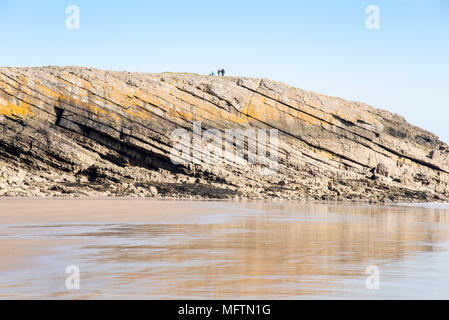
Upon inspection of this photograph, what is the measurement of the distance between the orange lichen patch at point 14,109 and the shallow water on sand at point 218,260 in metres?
22.7

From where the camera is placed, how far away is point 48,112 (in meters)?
38.3

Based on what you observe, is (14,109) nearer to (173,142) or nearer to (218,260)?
(173,142)

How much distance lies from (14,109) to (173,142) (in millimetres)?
10589

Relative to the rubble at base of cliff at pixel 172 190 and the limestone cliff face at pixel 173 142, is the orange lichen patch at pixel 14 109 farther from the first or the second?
the rubble at base of cliff at pixel 172 190

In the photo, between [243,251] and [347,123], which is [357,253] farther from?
[347,123]

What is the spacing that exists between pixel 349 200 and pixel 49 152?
19628mm

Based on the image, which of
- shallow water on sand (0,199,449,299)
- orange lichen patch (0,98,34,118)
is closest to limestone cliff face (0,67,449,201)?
orange lichen patch (0,98,34,118)

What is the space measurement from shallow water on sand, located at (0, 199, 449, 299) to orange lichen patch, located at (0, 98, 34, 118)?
74.5 feet

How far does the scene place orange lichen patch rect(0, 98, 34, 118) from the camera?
1458 inches

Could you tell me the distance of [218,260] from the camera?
929 cm

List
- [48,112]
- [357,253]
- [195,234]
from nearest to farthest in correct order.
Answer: [357,253], [195,234], [48,112]

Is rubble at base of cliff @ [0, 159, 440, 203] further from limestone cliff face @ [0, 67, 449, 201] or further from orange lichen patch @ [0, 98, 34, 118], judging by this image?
orange lichen patch @ [0, 98, 34, 118]
